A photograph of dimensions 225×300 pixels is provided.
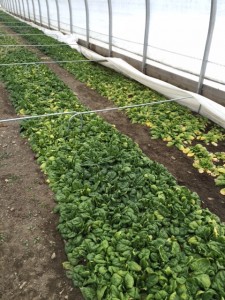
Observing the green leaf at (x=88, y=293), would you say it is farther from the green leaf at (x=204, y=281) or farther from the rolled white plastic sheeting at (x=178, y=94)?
the rolled white plastic sheeting at (x=178, y=94)

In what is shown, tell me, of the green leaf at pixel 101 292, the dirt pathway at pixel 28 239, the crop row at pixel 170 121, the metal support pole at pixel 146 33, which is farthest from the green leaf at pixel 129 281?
the metal support pole at pixel 146 33

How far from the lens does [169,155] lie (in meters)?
5.52

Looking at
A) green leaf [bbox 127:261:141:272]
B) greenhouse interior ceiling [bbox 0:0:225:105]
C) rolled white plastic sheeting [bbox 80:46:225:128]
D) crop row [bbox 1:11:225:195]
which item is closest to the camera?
green leaf [bbox 127:261:141:272]

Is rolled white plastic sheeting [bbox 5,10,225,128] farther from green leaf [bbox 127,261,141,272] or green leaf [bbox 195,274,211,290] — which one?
green leaf [bbox 127,261,141,272]

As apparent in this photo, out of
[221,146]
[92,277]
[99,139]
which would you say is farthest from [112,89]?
[92,277]

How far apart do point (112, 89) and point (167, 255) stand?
21.2 feet

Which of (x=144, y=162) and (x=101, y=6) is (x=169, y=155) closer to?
(x=144, y=162)

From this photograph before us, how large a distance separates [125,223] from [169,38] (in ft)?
20.4

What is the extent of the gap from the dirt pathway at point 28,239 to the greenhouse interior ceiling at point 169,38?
4.78 meters

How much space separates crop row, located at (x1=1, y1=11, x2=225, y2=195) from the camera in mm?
5348

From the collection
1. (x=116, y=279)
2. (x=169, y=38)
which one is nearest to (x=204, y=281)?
(x=116, y=279)

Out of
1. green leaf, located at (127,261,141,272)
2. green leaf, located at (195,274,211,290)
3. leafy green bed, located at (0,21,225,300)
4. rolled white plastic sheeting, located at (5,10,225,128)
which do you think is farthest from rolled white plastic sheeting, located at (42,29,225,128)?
green leaf, located at (127,261,141,272)

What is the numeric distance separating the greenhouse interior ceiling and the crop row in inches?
31.5

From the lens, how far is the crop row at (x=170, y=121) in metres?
5.35
